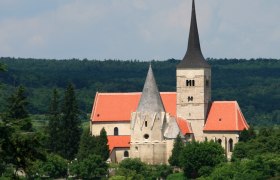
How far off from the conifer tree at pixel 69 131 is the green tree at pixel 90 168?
4.74 meters

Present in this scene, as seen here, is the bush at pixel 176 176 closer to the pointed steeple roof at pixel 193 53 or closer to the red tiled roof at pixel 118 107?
the red tiled roof at pixel 118 107

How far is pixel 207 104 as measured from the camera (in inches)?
2933

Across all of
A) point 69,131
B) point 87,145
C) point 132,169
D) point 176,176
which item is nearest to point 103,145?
point 87,145

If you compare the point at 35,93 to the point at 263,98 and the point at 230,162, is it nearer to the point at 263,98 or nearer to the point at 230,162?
the point at 263,98

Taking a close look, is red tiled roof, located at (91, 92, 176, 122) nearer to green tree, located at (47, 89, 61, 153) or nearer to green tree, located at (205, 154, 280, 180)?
green tree, located at (47, 89, 61, 153)

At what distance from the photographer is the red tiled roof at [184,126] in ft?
237

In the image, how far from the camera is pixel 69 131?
241 feet

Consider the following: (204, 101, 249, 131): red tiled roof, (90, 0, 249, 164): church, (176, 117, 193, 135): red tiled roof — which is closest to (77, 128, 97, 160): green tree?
(90, 0, 249, 164): church

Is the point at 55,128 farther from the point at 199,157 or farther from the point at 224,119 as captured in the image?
the point at 224,119

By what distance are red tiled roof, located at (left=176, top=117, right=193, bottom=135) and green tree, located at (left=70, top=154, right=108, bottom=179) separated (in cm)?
673

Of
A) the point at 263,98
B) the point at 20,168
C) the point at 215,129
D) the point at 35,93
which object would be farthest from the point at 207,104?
the point at 263,98

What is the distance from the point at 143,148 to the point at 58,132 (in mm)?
5692

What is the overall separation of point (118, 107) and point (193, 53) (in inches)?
248

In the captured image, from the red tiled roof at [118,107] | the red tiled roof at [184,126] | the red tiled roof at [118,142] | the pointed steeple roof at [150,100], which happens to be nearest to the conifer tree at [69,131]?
the red tiled roof at [118,107]
